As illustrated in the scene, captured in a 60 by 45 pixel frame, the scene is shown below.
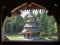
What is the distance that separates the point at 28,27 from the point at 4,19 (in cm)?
173

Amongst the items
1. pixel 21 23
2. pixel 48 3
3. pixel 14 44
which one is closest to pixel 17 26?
pixel 21 23

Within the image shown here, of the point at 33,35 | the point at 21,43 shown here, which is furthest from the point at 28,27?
the point at 21,43

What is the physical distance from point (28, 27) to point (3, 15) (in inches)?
70.1

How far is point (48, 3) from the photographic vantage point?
3104 mm

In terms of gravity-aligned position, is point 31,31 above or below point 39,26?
below

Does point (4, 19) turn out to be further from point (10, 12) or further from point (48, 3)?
point (48, 3)

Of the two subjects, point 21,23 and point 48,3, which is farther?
point 21,23

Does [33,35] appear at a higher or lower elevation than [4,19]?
lower

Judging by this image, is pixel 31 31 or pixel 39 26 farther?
pixel 39 26

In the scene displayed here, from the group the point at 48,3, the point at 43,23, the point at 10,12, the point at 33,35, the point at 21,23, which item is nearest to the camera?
the point at 48,3

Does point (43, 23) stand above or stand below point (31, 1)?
below

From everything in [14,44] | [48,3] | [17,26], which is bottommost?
[14,44]

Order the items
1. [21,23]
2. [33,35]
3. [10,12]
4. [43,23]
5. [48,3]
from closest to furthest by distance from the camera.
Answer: [48,3], [10,12], [33,35], [21,23], [43,23]

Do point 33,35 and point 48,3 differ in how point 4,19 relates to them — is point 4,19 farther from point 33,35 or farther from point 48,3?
point 33,35
